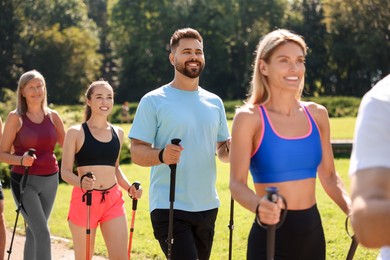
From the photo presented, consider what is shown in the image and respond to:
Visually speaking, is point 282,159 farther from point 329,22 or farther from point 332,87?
point 332,87

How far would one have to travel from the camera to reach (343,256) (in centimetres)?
827

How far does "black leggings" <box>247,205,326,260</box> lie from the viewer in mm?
3574

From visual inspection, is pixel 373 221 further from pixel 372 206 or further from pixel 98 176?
pixel 98 176

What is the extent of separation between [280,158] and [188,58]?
72.8 inches

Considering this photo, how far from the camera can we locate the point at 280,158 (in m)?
3.54

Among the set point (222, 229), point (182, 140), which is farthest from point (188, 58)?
point (222, 229)

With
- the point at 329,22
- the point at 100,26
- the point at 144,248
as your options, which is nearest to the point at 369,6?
the point at 329,22

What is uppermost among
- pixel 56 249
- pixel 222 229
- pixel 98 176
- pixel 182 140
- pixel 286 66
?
pixel 286 66

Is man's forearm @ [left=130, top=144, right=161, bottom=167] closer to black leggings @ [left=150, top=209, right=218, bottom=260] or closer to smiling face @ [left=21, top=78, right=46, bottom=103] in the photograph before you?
black leggings @ [left=150, top=209, right=218, bottom=260]

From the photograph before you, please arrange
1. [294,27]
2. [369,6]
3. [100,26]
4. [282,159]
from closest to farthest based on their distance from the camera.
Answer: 1. [282,159]
2. [369,6]
3. [294,27]
4. [100,26]

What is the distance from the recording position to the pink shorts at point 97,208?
586 centimetres

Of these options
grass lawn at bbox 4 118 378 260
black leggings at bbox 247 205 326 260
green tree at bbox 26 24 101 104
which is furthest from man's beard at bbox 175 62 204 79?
green tree at bbox 26 24 101 104

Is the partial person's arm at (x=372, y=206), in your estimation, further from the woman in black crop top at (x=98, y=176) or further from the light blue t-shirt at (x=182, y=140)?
the woman in black crop top at (x=98, y=176)

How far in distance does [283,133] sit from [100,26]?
7557 centimetres
